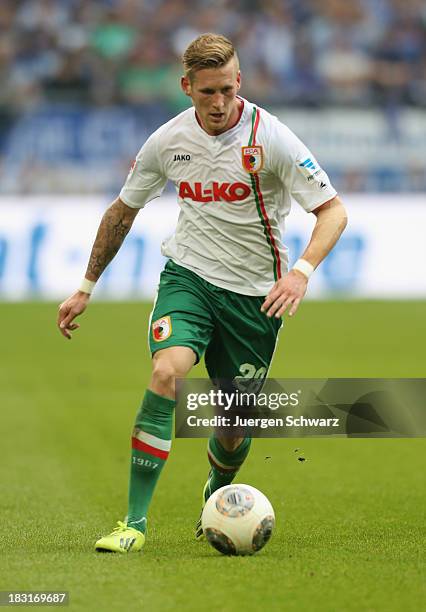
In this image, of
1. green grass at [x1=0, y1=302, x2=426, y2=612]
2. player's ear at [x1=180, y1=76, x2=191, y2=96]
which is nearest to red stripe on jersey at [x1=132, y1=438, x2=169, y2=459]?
green grass at [x1=0, y1=302, x2=426, y2=612]

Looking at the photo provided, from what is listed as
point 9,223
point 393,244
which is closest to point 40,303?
point 9,223

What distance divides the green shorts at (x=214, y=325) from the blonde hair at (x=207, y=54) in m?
1.02

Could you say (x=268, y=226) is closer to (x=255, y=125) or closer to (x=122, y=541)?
(x=255, y=125)

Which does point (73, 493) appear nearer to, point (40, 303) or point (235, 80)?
point (235, 80)

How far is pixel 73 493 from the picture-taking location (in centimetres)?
743

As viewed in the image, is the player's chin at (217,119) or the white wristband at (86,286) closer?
the player's chin at (217,119)

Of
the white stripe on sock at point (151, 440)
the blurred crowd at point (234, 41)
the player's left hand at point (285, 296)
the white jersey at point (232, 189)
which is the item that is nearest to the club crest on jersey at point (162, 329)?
the white jersey at point (232, 189)

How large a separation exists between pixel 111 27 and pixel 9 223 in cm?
727

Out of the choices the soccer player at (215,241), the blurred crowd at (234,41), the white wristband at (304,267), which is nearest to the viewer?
the white wristband at (304,267)

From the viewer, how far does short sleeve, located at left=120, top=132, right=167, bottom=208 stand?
19.9 feet

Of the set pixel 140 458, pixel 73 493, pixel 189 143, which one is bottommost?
pixel 73 493

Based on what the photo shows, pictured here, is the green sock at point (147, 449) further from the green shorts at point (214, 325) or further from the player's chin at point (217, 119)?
the player's chin at point (217, 119)

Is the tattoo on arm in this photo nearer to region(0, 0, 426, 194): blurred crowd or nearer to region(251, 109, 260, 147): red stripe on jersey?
region(251, 109, 260, 147): red stripe on jersey

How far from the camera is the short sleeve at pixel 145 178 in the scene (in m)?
6.08
